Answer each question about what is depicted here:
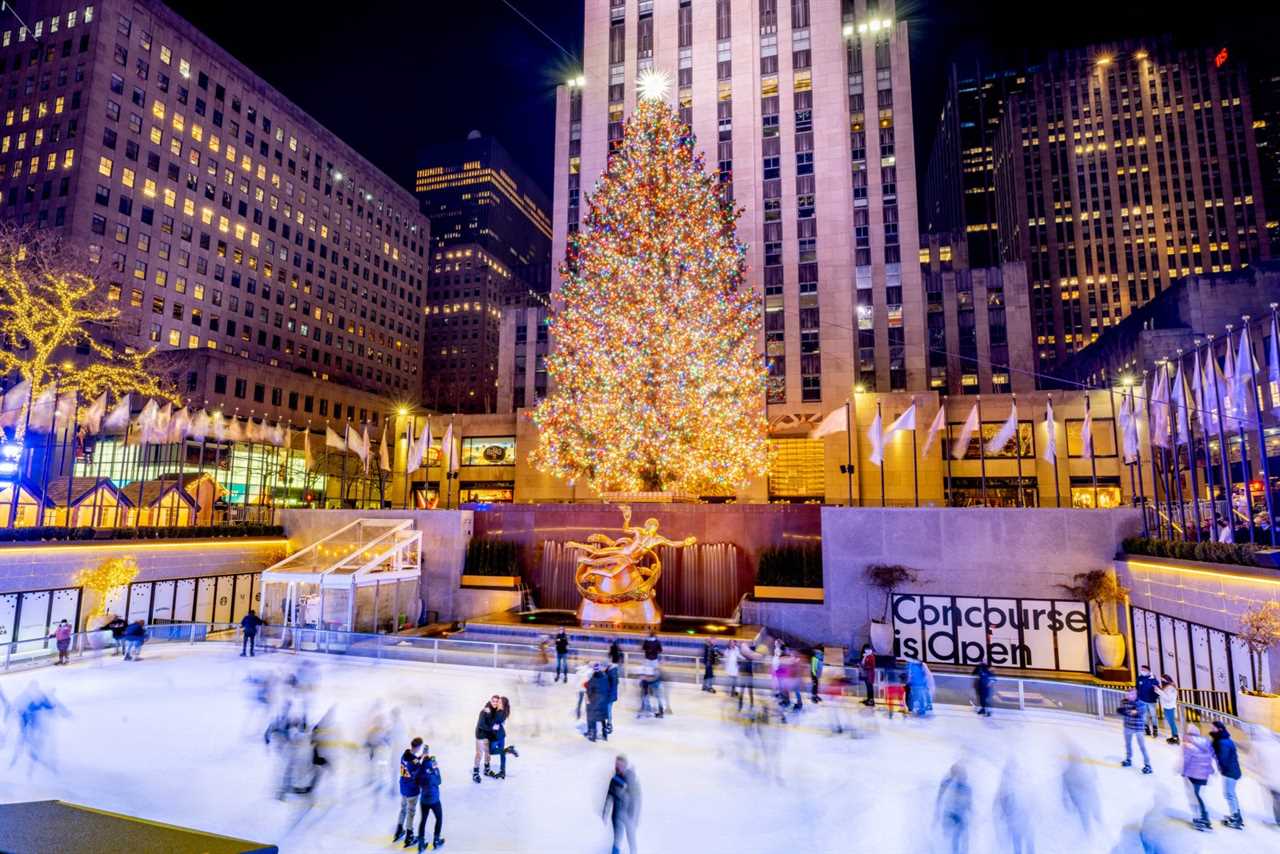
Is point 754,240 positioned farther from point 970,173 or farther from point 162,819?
point 970,173

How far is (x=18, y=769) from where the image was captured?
37.5ft

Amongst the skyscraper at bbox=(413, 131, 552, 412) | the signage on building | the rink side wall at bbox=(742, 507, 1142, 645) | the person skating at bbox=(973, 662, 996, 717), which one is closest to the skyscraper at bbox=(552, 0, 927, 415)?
the rink side wall at bbox=(742, 507, 1142, 645)

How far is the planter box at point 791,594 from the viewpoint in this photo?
961 inches

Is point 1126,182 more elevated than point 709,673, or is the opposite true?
point 1126,182

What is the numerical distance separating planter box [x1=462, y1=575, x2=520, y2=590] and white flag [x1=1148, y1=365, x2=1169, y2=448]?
73.0ft

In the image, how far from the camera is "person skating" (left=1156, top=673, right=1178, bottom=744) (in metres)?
12.7

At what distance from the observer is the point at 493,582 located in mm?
27109

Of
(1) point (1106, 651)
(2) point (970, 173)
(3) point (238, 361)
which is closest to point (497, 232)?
(2) point (970, 173)

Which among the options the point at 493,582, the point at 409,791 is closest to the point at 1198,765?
the point at 409,791

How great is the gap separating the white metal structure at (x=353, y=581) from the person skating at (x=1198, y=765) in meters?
21.7

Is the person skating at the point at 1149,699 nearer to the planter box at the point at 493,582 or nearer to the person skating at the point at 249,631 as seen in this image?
the planter box at the point at 493,582

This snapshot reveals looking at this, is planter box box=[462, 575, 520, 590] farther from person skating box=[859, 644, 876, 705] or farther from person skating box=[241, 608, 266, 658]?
person skating box=[859, 644, 876, 705]

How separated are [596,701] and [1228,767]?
9.61m

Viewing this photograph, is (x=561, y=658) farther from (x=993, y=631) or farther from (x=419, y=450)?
(x=419, y=450)
